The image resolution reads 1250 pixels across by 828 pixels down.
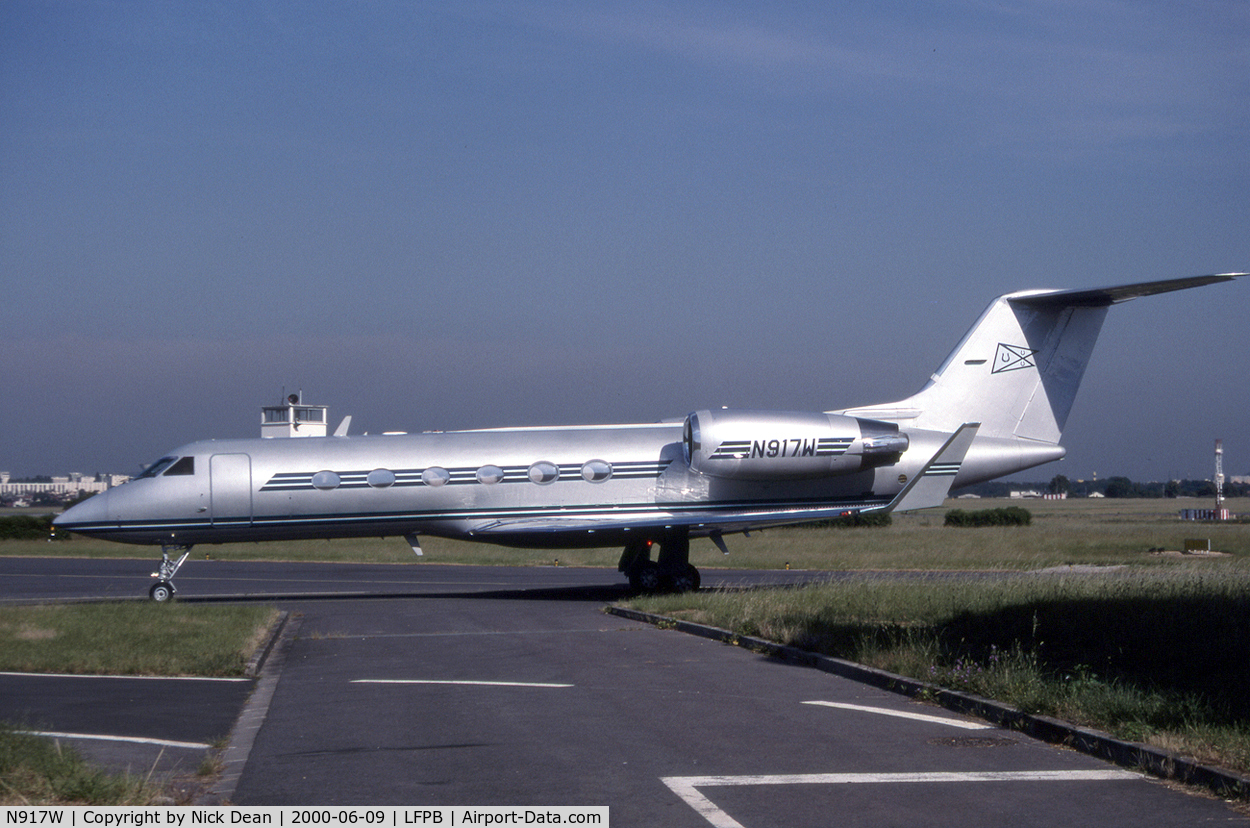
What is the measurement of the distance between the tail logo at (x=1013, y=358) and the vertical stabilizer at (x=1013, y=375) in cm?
2

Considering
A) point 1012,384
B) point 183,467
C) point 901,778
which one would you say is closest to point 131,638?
point 183,467

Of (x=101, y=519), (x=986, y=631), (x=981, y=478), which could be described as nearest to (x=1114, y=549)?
(x=981, y=478)

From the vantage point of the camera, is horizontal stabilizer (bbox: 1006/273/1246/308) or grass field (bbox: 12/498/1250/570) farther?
grass field (bbox: 12/498/1250/570)

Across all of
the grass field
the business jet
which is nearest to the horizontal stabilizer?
the business jet

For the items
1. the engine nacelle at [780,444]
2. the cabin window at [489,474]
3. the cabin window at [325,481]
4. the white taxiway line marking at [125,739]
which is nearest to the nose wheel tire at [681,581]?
the engine nacelle at [780,444]

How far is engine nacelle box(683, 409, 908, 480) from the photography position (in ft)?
73.5

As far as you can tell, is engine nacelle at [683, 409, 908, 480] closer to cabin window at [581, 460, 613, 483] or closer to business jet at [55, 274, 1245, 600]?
business jet at [55, 274, 1245, 600]

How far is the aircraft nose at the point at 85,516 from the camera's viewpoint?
72.9 ft

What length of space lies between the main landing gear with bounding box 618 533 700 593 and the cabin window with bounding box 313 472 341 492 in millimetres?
6070

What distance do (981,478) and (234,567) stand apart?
74.5ft

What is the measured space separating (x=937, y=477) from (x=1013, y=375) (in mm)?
3274

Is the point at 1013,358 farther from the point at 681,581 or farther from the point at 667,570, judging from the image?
the point at 667,570

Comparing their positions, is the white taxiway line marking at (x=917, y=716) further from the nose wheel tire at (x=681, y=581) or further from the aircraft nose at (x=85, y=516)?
the aircraft nose at (x=85, y=516)

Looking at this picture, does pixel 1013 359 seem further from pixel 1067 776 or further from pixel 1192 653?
pixel 1067 776
